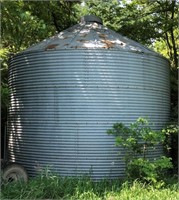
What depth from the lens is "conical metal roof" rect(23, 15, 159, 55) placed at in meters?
9.28

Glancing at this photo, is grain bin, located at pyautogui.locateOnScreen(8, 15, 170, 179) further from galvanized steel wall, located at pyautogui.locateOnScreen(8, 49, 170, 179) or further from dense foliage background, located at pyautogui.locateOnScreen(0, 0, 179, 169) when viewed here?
dense foliage background, located at pyautogui.locateOnScreen(0, 0, 179, 169)

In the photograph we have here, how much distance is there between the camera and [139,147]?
8.46 meters

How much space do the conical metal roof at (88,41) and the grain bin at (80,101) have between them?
3cm

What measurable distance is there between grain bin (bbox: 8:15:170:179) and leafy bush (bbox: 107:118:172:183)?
41cm

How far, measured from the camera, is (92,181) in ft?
28.1

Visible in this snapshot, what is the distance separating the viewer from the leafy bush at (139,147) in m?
7.91

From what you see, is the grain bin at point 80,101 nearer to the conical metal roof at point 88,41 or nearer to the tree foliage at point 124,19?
the conical metal roof at point 88,41

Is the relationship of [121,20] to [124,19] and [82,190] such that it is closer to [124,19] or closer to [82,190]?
[124,19]

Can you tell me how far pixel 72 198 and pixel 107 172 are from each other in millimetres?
1888

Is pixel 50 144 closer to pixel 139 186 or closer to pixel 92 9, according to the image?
pixel 139 186

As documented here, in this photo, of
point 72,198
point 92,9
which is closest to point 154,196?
Result: point 72,198

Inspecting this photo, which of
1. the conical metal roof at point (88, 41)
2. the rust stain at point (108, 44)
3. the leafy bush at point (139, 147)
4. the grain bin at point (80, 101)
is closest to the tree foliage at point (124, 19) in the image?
the conical metal roof at point (88, 41)

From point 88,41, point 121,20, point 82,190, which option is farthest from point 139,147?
point 121,20

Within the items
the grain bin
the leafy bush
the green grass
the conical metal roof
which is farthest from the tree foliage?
the green grass
